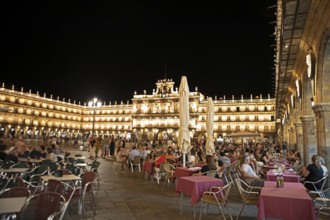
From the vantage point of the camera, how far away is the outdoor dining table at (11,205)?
2982mm

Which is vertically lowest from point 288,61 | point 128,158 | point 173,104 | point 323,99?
point 128,158

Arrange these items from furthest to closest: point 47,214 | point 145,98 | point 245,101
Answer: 1. point 145,98
2. point 245,101
3. point 47,214

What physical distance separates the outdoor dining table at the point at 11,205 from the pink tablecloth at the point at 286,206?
3.35m

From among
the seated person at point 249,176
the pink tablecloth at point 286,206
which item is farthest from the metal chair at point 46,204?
the seated person at point 249,176

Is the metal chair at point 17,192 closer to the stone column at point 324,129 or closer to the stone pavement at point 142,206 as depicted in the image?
the stone pavement at point 142,206

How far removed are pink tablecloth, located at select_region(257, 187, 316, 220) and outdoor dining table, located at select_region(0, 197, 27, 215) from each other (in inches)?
132

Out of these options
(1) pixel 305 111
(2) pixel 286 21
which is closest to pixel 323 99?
(2) pixel 286 21

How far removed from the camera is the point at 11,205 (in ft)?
10.6

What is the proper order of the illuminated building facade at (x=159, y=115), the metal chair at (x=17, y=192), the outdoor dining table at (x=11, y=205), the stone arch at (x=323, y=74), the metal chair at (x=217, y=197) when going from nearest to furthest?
the outdoor dining table at (x=11, y=205) < the metal chair at (x=17, y=192) < the metal chair at (x=217, y=197) < the stone arch at (x=323, y=74) < the illuminated building facade at (x=159, y=115)

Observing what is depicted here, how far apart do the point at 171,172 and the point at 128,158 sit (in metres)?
5.64

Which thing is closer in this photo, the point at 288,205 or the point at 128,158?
the point at 288,205

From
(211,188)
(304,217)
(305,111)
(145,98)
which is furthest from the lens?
(145,98)

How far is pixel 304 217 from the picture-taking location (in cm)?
382

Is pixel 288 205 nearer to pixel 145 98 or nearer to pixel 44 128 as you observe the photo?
pixel 145 98
